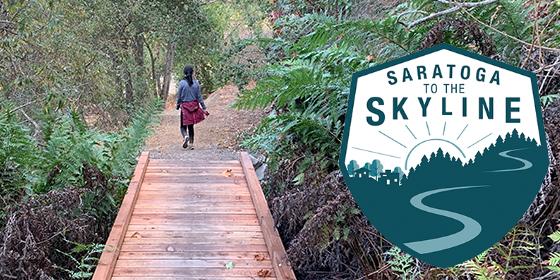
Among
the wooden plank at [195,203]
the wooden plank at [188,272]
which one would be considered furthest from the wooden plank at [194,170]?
the wooden plank at [188,272]

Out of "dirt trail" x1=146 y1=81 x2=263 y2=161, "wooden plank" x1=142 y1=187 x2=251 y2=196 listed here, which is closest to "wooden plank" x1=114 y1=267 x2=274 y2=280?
"wooden plank" x1=142 y1=187 x2=251 y2=196

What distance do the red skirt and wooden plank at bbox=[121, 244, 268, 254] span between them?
582cm

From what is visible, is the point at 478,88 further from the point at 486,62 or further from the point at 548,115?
the point at 548,115

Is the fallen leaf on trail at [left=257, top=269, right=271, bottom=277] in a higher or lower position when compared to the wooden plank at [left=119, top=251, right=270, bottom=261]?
lower

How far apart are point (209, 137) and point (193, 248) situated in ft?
33.0

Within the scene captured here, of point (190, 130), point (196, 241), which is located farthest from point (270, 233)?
point (190, 130)

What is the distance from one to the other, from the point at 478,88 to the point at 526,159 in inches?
12.4

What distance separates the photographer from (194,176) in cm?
623

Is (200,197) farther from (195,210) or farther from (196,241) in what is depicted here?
(196,241)

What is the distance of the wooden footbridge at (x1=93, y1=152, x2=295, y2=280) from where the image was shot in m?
3.79

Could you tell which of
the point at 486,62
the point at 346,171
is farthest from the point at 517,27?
the point at 346,171

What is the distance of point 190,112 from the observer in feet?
32.4

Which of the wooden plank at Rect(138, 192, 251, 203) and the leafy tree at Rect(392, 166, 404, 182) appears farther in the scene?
the wooden plank at Rect(138, 192, 251, 203)

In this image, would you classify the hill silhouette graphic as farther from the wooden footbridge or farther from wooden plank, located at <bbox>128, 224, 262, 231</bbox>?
wooden plank, located at <bbox>128, 224, 262, 231</bbox>
